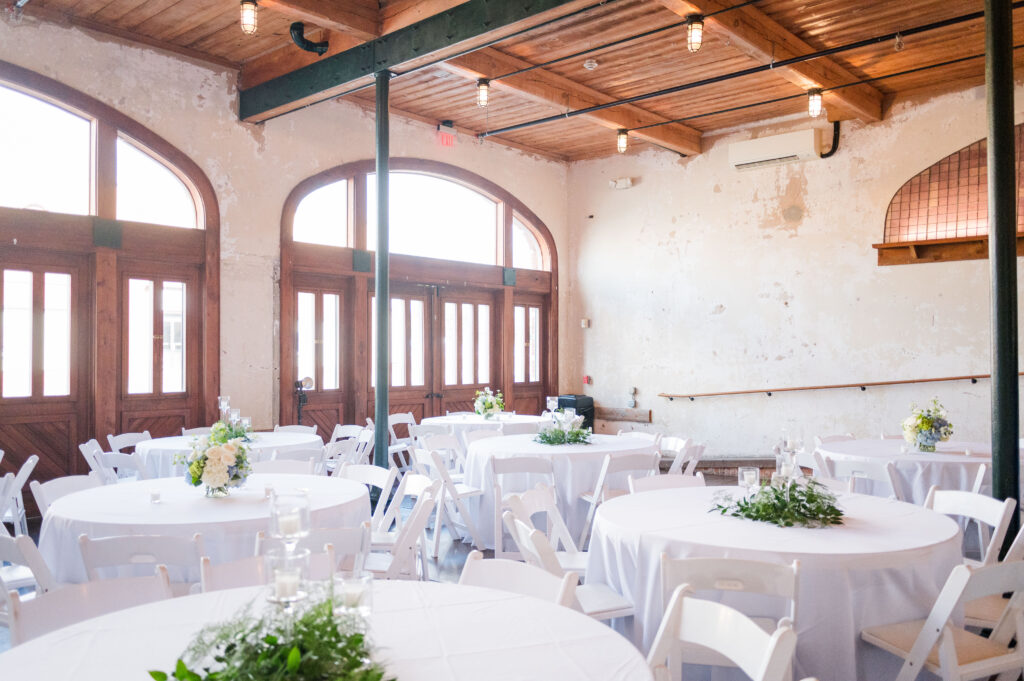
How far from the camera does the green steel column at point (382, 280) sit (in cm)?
702

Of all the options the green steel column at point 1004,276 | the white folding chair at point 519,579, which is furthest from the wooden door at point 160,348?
the green steel column at point 1004,276

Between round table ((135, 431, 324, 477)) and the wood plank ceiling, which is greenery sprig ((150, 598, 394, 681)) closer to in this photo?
round table ((135, 431, 324, 477))

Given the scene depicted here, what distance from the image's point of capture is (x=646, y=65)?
8195 millimetres

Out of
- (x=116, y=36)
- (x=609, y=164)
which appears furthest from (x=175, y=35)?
(x=609, y=164)

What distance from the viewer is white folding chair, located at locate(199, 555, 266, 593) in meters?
2.64

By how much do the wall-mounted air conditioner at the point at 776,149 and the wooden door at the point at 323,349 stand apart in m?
5.44

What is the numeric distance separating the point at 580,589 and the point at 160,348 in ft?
19.7

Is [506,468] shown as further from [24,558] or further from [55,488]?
[24,558]

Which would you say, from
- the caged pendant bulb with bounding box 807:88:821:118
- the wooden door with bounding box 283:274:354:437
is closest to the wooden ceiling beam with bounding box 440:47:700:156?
the caged pendant bulb with bounding box 807:88:821:118

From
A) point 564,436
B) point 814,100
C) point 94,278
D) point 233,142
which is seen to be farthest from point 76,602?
point 814,100

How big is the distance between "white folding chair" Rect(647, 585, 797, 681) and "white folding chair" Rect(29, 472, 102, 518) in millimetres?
3432

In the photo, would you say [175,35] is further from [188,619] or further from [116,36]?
[188,619]

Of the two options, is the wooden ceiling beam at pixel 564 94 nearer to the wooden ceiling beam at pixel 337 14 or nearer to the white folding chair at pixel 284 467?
the wooden ceiling beam at pixel 337 14

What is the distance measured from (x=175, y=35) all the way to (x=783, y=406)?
8346 mm
